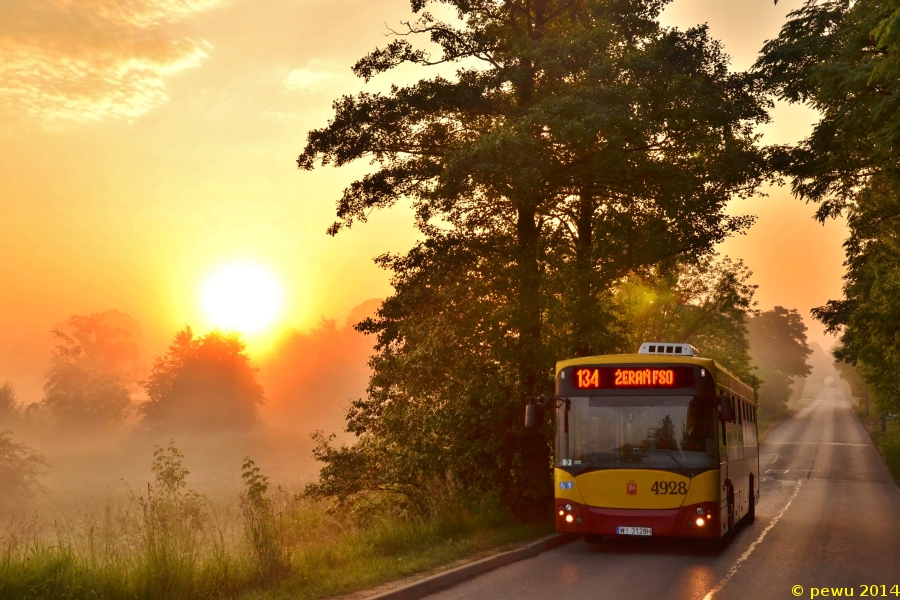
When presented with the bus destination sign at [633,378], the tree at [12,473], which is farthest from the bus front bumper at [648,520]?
the tree at [12,473]

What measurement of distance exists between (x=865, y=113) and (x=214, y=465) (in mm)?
74776

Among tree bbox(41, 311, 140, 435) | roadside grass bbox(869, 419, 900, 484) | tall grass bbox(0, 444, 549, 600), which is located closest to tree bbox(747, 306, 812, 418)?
roadside grass bbox(869, 419, 900, 484)

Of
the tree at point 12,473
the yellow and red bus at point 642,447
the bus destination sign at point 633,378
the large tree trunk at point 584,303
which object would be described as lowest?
the tree at point 12,473

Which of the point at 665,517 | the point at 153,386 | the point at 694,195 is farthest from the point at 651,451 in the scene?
the point at 153,386

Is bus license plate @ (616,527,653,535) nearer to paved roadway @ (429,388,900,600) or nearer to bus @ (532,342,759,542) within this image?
bus @ (532,342,759,542)

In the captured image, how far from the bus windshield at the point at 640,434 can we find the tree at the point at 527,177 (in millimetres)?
3527

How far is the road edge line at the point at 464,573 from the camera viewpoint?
32.2 feet

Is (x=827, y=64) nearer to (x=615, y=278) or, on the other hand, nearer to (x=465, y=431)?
(x=615, y=278)

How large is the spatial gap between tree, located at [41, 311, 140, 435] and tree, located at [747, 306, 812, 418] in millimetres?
80369

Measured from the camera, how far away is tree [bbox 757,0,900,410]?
1474cm

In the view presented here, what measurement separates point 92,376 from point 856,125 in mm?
106042

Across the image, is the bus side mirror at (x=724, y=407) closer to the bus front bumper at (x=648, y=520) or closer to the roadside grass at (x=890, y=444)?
the bus front bumper at (x=648, y=520)

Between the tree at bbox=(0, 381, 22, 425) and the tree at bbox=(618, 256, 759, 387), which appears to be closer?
the tree at bbox=(618, 256, 759, 387)

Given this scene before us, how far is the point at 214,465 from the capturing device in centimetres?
8275
